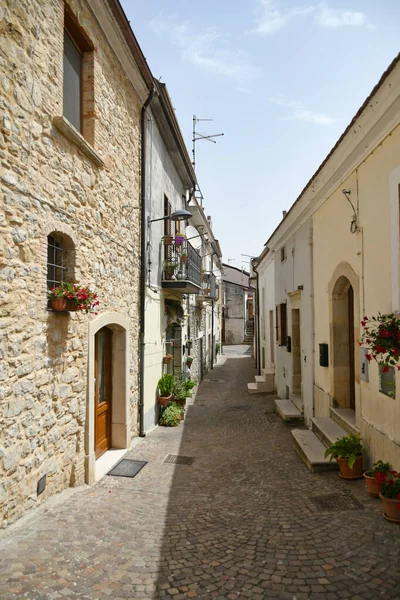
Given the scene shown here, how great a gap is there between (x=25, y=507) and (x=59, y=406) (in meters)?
1.16

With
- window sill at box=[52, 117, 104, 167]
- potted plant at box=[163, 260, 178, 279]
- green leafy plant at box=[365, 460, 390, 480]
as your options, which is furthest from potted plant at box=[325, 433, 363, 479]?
potted plant at box=[163, 260, 178, 279]

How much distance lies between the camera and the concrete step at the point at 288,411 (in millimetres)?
9704

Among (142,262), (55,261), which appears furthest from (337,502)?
(142,262)

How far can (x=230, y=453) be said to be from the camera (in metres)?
7.61

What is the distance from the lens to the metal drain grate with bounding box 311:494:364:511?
15.6 ft

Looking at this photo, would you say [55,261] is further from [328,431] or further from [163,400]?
[163,400]

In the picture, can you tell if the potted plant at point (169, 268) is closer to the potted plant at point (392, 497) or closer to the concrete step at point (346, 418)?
the concrete step at point (346, 418)

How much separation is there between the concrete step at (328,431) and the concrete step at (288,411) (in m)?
1.93

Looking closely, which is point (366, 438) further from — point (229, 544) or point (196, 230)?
point (196, 230)

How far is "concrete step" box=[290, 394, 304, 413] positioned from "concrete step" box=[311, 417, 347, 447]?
2241mm

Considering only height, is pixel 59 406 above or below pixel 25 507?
above

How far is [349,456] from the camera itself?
18.4ft

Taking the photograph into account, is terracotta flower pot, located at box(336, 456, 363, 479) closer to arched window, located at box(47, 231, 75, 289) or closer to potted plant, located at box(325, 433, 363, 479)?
potted plant, located at box(325, 433, 363, 479)

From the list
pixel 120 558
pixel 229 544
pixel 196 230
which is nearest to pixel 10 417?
pixel 120 558
